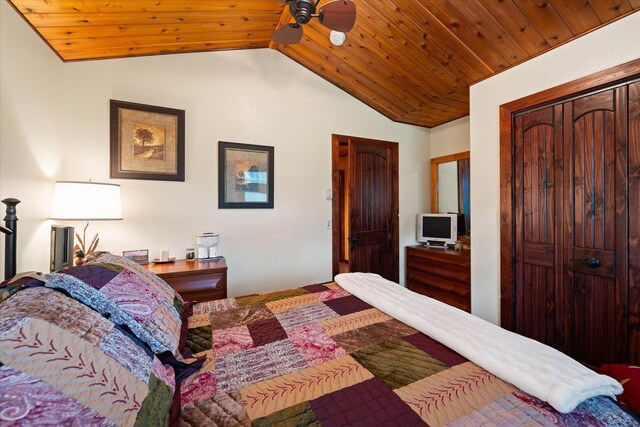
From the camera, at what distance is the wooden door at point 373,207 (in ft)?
11.3

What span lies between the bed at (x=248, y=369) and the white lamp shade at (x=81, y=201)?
906 millimetres

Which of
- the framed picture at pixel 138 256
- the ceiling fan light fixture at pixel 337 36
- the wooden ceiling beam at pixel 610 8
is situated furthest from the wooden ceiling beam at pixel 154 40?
the wooden ceiling beam at pixel 610 8

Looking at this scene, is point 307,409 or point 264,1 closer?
point 307,409

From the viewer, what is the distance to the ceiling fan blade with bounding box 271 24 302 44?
6.35ft

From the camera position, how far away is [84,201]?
1848mm

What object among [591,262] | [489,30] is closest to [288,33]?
[489,30]

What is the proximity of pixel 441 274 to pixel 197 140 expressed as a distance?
3.13m

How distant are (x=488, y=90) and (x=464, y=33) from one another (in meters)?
0.63

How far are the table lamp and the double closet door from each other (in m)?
3.24

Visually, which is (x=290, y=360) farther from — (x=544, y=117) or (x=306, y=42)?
(x=306, y=42)

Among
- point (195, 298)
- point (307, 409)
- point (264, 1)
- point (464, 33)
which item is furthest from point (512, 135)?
point (195, 298)

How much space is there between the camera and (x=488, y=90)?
2477 millimetres

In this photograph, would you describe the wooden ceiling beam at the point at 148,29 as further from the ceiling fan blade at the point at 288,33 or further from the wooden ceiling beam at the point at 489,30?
the wooden ceiling beam at the point at 489,30

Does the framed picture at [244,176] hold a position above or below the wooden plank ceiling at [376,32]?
below
